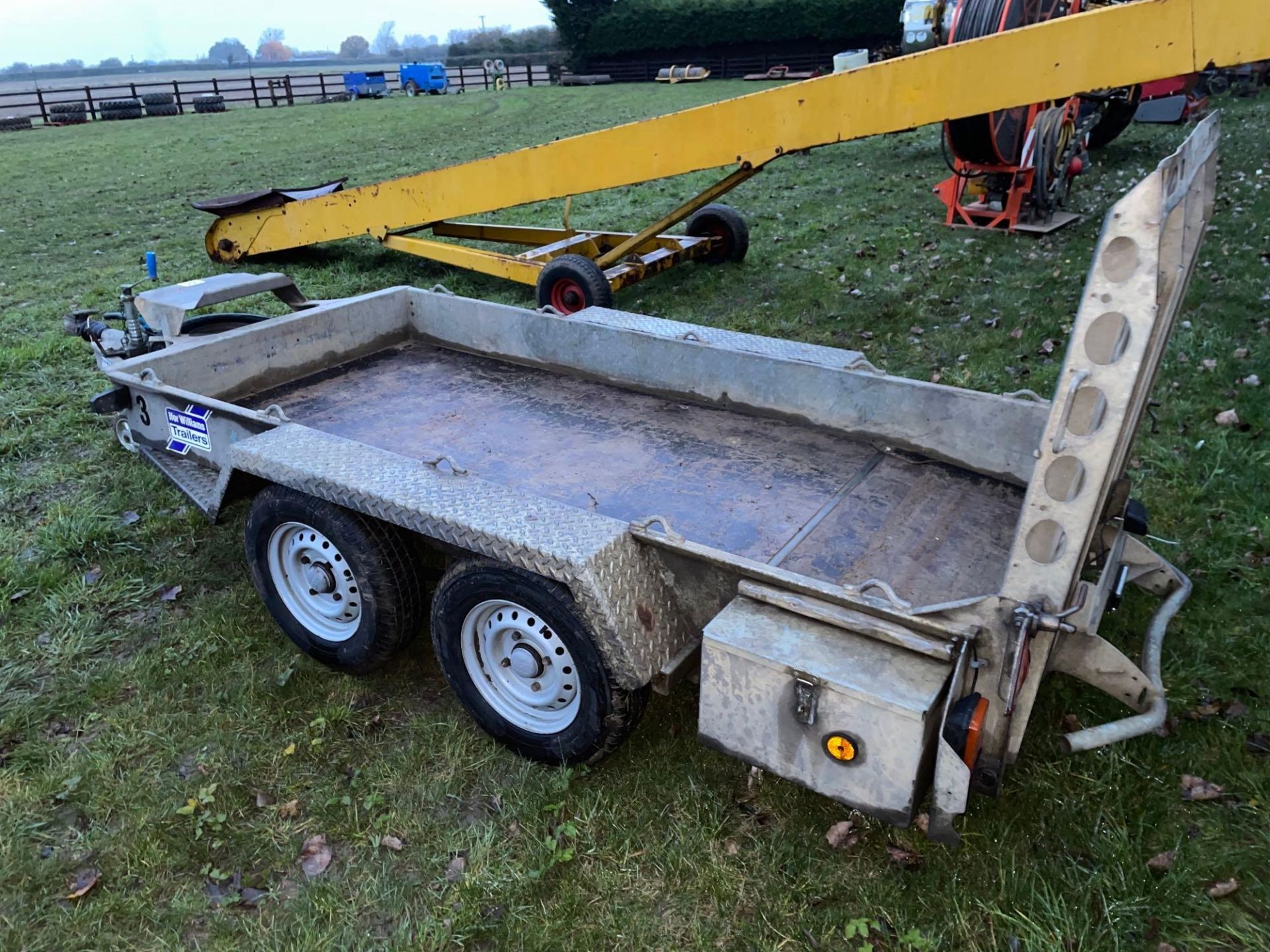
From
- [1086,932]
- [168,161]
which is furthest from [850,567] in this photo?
[168,161]

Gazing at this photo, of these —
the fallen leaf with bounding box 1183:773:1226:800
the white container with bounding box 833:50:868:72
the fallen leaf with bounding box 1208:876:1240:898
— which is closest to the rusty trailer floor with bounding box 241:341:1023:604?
the fallen leaf with bounding box 1183:773:1226:800

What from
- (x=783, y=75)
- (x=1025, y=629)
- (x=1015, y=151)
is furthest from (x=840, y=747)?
(x=783, y=75)

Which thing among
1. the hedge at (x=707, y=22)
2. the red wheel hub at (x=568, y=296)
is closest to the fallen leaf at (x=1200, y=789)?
the red wheel hub at (x=568, y=296)

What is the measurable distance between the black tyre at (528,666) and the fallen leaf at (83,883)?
1310mm

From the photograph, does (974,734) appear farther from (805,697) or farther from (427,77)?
(427,77)

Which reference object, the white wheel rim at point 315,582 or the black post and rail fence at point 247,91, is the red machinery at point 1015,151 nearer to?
the white wheel rim at point 315,582

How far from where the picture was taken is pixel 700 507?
396 cm

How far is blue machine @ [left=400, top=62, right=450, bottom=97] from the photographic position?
4175cm

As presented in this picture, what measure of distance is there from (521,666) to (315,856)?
93 cm

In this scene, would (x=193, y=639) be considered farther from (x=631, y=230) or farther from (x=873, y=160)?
(x=873, y=160)

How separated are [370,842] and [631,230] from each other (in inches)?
357

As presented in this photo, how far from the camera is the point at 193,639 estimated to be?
13.7ft

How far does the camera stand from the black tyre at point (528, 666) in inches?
121

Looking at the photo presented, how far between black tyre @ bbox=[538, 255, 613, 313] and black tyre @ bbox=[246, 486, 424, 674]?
12.5 feet
